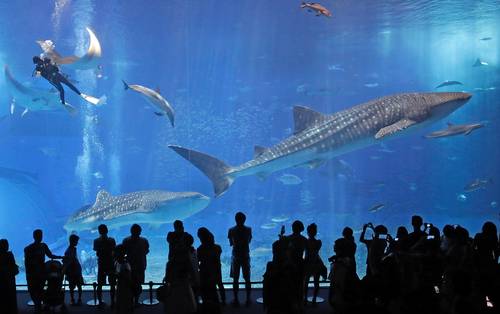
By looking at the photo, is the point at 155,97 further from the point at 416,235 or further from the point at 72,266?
the point at 416,235

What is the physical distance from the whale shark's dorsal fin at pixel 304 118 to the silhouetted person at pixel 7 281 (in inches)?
207

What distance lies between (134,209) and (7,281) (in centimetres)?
556

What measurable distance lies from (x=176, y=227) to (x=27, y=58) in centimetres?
2621

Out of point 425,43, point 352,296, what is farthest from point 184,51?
point 352,296

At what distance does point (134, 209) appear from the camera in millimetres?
10594

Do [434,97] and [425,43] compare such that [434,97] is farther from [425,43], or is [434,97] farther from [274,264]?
[425,43]

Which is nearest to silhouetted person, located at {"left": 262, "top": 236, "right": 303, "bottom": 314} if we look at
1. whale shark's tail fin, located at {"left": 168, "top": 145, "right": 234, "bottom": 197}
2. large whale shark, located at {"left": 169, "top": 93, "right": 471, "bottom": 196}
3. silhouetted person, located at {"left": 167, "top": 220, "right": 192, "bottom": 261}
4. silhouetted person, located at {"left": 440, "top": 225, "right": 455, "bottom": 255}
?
silhouetted person, located at {"left": 167, "top": 220, "right": 192, "bottom": 261}

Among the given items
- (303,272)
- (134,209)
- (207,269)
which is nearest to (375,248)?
(303,272)

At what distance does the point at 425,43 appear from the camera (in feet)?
108

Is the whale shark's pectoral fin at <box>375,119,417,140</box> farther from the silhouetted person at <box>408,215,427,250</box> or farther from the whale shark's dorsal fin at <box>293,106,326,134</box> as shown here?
the silhouetted person at <box>408,215,427,250</box>

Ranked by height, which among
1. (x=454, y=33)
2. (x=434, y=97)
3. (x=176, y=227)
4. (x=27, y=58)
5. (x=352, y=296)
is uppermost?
(x=454, y=33)

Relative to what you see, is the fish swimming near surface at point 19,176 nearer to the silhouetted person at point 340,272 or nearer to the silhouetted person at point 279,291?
the silhouetted person at point 340,272

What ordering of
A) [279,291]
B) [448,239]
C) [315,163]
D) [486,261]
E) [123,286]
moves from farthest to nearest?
[315,163] → [448,239] → [123,286] → [486,261] → [279,291]

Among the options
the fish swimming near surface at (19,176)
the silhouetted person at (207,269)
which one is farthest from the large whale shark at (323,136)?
the fish swimming near surface at (19,176)
